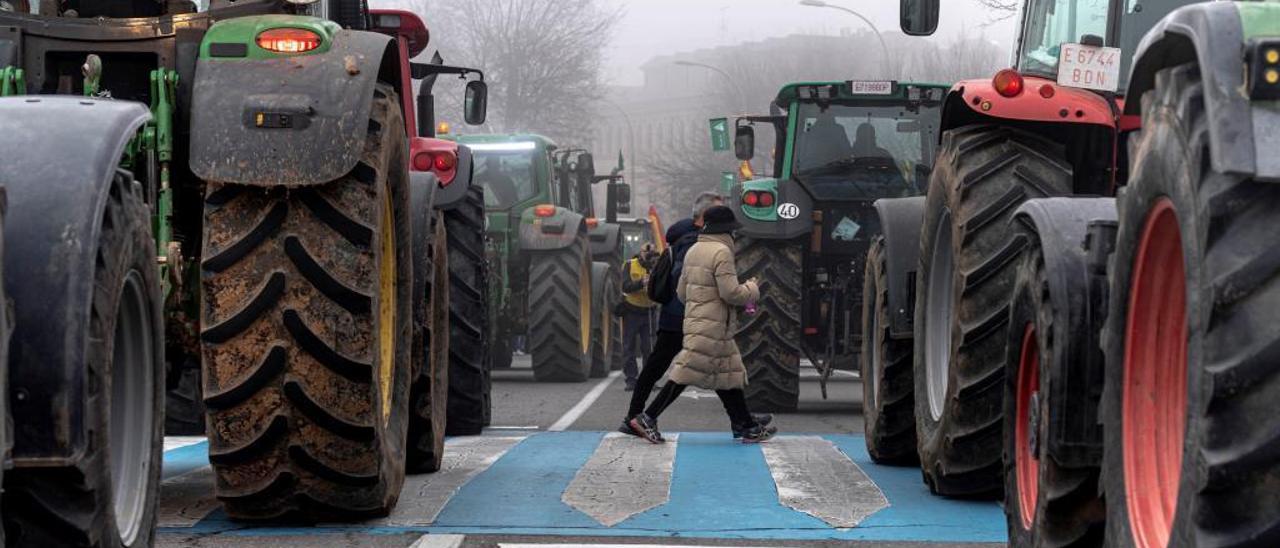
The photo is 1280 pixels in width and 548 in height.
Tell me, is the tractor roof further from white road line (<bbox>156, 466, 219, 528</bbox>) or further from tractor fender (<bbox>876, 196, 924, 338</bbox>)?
white road line (<bbox>156, 466, 219, 528</bbox>)

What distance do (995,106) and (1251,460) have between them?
5149 mm

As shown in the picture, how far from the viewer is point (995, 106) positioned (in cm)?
865

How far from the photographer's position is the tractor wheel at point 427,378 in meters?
9.23

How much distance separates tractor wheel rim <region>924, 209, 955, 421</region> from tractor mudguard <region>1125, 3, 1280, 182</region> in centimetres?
495

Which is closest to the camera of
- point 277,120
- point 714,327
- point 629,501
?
point 277,120

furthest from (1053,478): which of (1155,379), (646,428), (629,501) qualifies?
(646,428)

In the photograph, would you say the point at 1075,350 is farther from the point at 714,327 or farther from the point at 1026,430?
the point at 714,327

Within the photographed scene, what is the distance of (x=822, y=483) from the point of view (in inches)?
376

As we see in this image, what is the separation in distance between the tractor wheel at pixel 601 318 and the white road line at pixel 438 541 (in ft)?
48.9

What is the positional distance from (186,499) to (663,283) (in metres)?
5.44

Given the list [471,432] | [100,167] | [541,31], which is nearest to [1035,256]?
[100,167]

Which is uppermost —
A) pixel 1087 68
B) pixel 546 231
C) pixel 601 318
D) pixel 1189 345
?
pixel 1087 68

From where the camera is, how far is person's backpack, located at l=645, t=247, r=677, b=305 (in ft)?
44.0

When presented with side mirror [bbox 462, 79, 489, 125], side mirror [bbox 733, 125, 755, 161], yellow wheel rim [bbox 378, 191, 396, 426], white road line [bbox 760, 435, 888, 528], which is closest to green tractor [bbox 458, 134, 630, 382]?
side mirror [bbox 733, 125, 755, 161]
